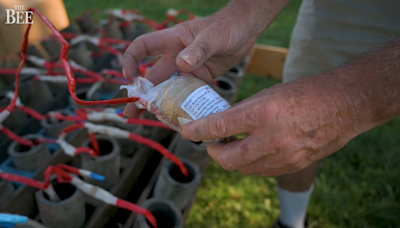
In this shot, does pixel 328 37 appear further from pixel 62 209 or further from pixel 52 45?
pixel 52 45

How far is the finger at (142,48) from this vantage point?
28.0 inches

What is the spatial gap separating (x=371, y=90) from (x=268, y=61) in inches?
69.1

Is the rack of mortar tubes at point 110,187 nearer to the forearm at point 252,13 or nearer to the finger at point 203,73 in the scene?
the finger at point 203,73

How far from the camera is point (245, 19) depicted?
0.83 metres

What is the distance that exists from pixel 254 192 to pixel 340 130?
3.38 feet

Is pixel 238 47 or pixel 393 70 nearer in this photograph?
pixel 393 70

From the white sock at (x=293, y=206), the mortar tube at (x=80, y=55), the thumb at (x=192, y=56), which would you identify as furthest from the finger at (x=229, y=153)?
the mortar tube at (x=80, y=55)

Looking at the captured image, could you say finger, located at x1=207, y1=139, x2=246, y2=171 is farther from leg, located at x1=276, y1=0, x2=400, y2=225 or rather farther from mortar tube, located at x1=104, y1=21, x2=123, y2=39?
mortar tube, located at x1=104, y1=21, x2=123, y2=39

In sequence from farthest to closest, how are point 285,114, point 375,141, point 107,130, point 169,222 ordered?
point 375,141 → point 107,130 → point 169,222 → point 285,114

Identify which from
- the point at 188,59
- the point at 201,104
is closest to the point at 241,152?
the point at 201,104

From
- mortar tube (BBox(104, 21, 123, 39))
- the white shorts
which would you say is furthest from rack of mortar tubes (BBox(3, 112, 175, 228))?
mortar tube (BBox(104, 21, 123, 39))

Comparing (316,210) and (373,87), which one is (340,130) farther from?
(316,210)

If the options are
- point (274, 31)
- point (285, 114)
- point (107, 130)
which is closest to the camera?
point (285, 114)

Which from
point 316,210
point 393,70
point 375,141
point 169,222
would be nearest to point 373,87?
point 393,70
